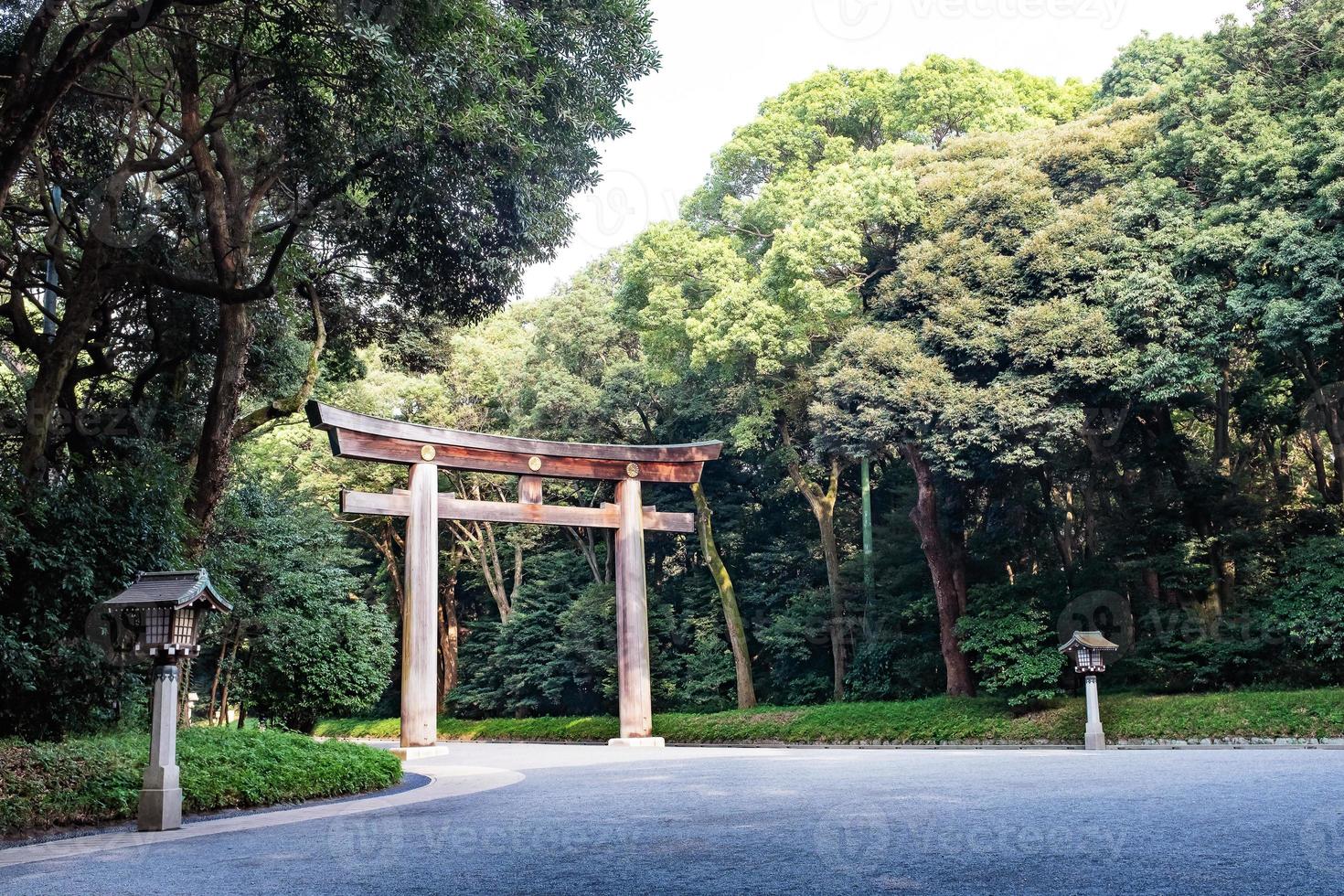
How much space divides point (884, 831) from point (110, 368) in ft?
32.3

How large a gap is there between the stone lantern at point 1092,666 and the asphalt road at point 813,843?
4681mm

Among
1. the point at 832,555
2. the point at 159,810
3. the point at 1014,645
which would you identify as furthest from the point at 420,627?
the point at 832,555

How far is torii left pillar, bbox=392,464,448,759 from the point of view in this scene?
1477 centimetres

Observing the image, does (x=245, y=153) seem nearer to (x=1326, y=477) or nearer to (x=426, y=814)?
(x=426, y=814)

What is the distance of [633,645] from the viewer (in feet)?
58.4

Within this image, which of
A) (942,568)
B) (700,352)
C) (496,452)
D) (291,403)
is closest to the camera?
(291,403)

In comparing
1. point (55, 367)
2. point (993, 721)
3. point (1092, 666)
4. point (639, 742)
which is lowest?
point (639, 742)

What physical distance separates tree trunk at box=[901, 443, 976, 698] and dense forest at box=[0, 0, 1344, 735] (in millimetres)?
94

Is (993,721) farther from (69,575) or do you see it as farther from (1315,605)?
(69,575)

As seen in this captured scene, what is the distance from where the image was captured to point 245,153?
12211 mm

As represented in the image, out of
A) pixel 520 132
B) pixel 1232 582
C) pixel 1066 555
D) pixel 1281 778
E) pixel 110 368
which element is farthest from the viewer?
pixel 1066 555

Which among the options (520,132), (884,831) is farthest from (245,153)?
(884,831)

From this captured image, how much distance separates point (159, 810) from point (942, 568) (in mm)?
14938

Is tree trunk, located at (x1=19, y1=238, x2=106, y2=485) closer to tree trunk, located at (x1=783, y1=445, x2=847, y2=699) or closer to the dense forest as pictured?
the dense forest
